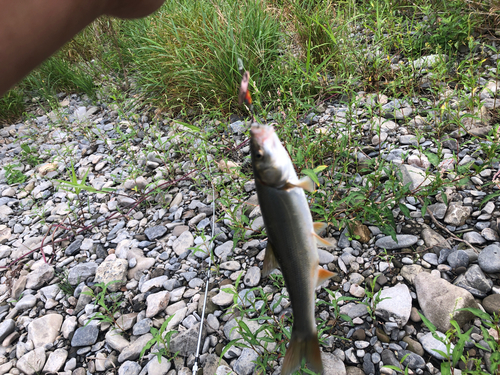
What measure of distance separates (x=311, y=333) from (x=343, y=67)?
3.40m

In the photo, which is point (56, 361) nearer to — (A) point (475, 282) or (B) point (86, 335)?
(B) point (86, 335)

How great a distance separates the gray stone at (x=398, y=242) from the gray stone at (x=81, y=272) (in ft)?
8.40

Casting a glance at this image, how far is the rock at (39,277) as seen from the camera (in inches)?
126

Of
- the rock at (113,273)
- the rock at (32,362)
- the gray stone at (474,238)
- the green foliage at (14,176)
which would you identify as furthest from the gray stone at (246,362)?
the green foliage at (14,176)

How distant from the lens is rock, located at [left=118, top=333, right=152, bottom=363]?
2367mm

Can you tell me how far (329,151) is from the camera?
3.24 meters

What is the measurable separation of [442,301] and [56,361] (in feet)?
9.03

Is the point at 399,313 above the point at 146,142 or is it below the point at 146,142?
below

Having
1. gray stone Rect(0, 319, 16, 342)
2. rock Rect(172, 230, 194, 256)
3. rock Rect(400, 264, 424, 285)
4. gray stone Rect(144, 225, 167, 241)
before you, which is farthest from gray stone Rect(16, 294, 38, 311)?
rock Rect(400, 264, 424, 285)

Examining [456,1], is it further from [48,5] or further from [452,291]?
[48,5]

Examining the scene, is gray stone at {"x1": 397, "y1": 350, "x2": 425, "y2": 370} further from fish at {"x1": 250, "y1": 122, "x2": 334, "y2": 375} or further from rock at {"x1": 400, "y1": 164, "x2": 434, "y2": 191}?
rock at {"x1": 400, "y1": 164, "x2": 434, "y2": 191}

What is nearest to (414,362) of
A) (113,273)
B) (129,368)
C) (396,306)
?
(396,306)

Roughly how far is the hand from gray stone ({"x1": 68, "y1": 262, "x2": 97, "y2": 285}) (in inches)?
99.7

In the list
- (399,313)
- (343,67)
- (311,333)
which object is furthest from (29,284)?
(343,67)
